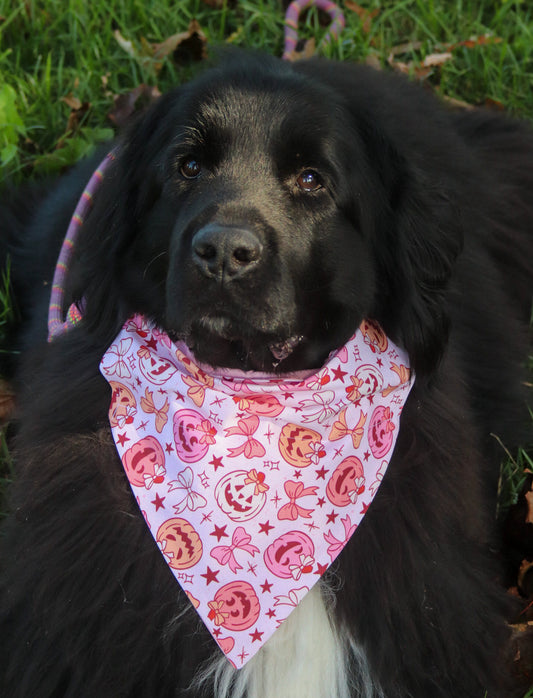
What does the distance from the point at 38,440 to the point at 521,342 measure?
1.82 metres

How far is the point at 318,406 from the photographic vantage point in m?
2.39

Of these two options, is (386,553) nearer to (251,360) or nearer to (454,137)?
(251,360)

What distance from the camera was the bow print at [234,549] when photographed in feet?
7.77

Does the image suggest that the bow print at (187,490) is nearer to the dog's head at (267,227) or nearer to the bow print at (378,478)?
the dog's head at (267,227)

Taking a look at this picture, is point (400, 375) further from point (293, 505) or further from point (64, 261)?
point (64, 261)

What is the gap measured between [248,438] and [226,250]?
57 cm

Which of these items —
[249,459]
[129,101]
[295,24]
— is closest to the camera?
[249,459]

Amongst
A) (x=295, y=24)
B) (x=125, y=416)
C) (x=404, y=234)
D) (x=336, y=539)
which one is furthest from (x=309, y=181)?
(x=295, y=24)

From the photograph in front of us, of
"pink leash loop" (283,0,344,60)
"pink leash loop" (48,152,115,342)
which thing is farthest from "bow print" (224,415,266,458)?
"pink leash loop" (283,0,344,60)

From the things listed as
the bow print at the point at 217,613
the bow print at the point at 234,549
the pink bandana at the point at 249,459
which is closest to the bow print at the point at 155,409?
the pink bandana at the point at 249,459

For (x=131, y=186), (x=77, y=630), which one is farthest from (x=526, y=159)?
(x=77, y=630)

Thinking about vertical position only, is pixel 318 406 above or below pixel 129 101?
above

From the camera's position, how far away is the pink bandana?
235 cm

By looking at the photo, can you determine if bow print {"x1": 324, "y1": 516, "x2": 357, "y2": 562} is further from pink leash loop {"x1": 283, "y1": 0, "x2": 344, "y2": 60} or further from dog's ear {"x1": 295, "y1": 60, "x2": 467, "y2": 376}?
pink leash loop {"x1": 283, "y1": 0, "x2": 344, "y2": 60}
